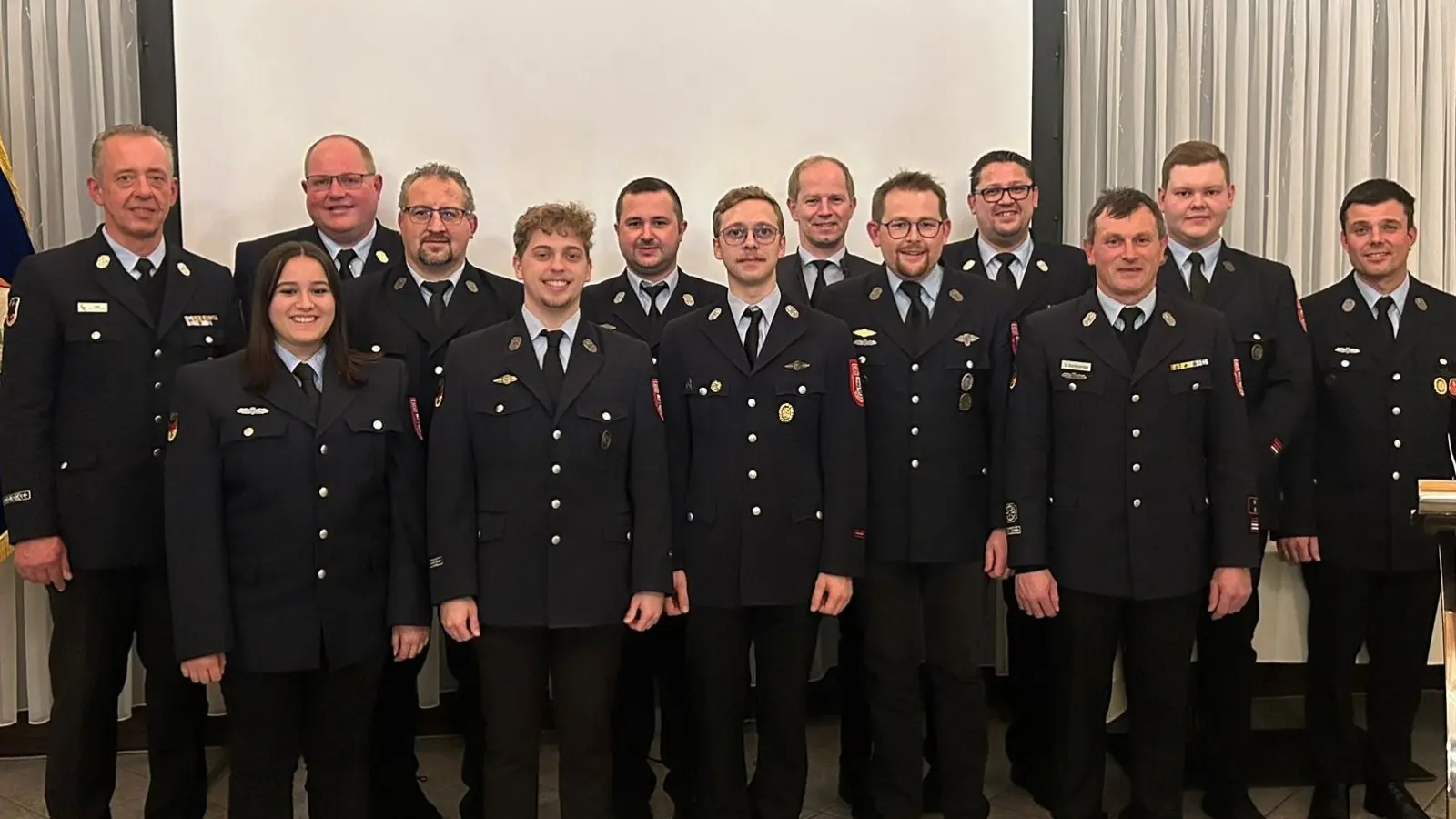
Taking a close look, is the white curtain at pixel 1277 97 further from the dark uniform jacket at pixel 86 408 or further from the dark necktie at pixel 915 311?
the dark uniform jacket at pixel 86 408

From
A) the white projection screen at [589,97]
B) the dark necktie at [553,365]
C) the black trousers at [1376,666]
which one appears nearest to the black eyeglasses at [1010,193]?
the white projection screen at [589,97]

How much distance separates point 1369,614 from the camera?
3.42 meters

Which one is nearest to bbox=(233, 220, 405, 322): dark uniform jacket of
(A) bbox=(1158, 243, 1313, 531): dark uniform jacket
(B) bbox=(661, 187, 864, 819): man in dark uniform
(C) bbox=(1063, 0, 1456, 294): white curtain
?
(B) bbox=(661, 187, 864, 819): man in dark uniform

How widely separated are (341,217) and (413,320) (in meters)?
0.53

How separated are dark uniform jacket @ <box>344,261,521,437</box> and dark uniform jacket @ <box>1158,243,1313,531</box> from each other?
1.97 meters

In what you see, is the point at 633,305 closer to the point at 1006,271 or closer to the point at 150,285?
the point at 1006,271

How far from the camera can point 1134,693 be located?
9.75 feet

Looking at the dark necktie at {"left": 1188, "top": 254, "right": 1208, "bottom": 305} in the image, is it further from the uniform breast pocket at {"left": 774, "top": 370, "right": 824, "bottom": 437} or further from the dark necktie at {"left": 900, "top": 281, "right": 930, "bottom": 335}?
the uniform breast pocket at {"left": 774, "top": 370, "right": 824, "bottom": 437}

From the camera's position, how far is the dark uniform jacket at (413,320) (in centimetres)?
310

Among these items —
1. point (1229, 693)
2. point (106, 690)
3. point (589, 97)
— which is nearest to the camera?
point (106, 690)

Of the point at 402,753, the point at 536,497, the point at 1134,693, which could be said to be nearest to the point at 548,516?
the point at 536,497

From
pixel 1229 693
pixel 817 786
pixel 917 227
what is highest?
pixel 917 227

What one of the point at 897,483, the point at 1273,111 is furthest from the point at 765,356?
the point at 1273,111

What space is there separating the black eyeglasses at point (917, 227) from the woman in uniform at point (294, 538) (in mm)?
1344
